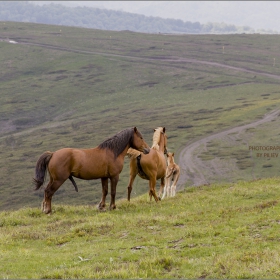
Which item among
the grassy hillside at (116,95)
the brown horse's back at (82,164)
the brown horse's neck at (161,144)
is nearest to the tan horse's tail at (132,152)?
the brown horse's back at (82,164)

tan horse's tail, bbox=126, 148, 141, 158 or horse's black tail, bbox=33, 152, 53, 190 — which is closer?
horse's black tail, bbox=33, 152, 53, 190

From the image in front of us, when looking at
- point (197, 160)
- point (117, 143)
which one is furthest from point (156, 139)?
point (197, 160)

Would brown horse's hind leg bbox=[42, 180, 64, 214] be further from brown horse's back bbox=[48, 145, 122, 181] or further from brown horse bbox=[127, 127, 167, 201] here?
brown horse bbox=[127, 127, 167, 201]

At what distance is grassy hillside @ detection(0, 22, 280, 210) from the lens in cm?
8756

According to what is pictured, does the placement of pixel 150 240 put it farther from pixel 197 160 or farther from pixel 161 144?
pixel 197 160

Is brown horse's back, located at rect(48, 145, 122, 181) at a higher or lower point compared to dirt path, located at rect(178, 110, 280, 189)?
higher

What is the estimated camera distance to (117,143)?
69.9 feet

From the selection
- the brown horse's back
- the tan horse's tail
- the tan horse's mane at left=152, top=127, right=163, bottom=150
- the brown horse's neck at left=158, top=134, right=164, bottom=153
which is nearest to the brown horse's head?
the tan horse's tail

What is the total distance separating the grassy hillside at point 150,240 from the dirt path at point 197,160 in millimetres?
41226

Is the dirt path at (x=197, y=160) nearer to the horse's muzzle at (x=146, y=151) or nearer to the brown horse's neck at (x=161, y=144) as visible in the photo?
the brown horse's neck at (x=161, y=144)

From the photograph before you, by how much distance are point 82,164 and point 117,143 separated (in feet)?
5.76

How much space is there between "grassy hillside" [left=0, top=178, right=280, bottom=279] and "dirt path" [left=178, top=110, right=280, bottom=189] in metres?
41.2

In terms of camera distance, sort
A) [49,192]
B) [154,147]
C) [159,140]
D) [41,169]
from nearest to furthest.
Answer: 1. [41,169]
2. [49,192]
3. [154,147]
4. [159,140]

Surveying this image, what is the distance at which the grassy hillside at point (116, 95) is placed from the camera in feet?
287
